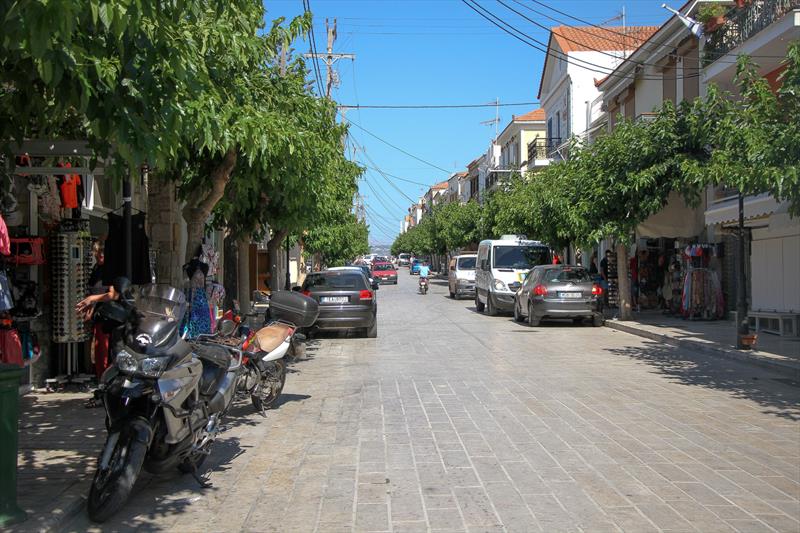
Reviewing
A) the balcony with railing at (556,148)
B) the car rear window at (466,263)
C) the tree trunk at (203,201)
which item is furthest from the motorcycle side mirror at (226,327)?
the balcony with railing at (556,148)

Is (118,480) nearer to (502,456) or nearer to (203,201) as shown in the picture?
(502,456)

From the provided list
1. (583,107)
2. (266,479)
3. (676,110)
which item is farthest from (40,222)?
(583,107)

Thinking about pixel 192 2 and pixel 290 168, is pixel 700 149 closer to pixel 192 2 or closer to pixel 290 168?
pixel 290 168

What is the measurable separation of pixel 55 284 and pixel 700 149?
14.7 m

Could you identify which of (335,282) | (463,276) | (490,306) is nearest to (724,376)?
(335,282)

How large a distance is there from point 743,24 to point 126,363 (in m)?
18.6

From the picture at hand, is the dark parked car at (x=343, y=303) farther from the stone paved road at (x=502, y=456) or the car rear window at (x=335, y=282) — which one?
the stone paved road at (x=502, y=456)

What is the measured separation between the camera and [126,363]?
16.7 feet

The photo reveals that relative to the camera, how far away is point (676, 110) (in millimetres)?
18672

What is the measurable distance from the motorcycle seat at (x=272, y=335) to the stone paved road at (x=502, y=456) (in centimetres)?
81

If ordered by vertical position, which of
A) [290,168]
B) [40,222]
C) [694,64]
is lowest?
[40,222]

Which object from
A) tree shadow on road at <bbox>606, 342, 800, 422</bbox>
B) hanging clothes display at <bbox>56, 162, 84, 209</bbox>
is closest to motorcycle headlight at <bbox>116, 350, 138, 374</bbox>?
hanging clothes display at <bbox>56, 162, 84, 209</bbox>

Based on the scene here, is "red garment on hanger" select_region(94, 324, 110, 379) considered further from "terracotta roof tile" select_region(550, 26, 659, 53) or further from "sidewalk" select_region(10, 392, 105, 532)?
"terracotta roof tile" select_region(550, 26, 659, 53)

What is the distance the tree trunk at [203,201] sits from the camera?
33.2ft
